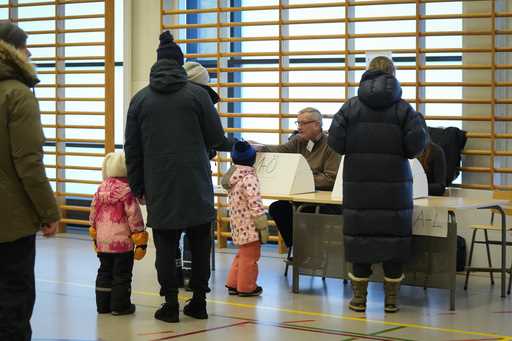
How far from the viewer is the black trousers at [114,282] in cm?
534

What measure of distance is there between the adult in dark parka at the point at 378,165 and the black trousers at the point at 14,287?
236cm

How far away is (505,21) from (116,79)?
4.13 meters

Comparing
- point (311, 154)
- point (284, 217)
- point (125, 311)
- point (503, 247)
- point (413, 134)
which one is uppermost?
point (413, 134)

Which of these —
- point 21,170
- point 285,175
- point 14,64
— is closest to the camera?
point 21,170

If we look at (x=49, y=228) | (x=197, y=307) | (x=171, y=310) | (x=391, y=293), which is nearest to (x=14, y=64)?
(x=49, y=228)

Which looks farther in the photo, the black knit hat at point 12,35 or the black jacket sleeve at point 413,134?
the black jacket sleeve at point 413,134

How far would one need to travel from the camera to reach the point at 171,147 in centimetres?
502

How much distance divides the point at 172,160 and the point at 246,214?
3.62 feet

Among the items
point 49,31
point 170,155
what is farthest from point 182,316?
point 49,31

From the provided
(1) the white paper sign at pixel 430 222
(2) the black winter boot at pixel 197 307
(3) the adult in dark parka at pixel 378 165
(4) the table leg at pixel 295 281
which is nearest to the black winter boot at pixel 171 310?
(2) the black winter boot at pixel 197 307

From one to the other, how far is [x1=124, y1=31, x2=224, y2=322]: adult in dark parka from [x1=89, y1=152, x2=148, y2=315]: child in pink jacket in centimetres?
18

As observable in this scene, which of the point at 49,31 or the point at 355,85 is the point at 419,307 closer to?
the point at 355,85

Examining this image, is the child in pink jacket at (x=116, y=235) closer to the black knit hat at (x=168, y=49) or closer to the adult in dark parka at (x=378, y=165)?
the black knit hat at (x=168, y=49)

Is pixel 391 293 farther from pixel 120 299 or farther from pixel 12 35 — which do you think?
pixel 12 35
